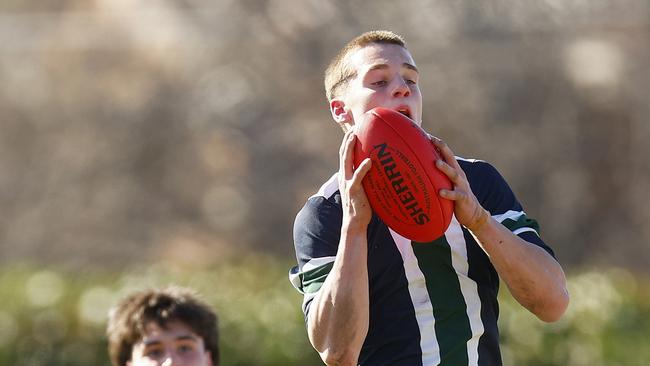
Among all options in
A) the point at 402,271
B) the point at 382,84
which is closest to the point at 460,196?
the point at 402,271

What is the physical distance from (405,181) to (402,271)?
18.3 inches

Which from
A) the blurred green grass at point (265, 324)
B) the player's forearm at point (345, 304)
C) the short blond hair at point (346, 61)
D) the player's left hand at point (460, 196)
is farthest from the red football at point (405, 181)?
the blurred green grass at point (265, 324)

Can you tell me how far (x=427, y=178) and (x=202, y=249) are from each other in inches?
429

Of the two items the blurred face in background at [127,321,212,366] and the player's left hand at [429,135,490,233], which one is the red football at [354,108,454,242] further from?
the blurred face in background at [127,321,212,366]

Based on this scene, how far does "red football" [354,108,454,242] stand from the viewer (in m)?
3.64

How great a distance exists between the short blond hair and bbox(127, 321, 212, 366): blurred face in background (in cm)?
155

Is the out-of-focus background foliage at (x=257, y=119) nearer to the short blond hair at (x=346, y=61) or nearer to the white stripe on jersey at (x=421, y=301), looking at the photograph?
the short blond hair at (x=346, y=61)

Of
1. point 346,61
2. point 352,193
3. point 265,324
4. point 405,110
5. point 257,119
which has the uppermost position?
point 257,119

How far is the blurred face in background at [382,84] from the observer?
4.02 metres

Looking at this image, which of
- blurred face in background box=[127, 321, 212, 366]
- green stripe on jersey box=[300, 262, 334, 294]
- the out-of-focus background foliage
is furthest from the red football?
the out-of-focus background foliage

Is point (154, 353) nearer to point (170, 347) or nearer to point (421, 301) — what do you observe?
point (170, 347)

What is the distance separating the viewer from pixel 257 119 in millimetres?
14328

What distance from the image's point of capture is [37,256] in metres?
15.1

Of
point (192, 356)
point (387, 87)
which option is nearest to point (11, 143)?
point (192, 356)
